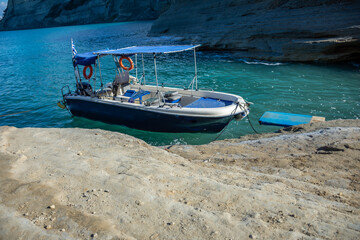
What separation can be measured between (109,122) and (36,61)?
1001 inches

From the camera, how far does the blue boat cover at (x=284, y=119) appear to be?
11.4 m

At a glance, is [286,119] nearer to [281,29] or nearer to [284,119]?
[284,119]

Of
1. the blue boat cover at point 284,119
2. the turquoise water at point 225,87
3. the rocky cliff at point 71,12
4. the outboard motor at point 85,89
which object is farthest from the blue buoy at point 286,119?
the rocky cliff at point 71,12

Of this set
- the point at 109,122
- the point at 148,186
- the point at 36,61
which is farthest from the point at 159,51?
the point at 36,61

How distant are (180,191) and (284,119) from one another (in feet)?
26.6

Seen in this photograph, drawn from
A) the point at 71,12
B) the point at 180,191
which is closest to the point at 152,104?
the point at 180,191

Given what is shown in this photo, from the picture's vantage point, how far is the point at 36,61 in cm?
3369

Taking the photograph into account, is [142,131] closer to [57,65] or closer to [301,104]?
[301,104]

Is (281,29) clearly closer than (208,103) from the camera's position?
No

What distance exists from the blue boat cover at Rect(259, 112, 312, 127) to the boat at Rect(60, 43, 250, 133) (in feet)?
4.16

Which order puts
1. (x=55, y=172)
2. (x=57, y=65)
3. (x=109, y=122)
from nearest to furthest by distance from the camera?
(x=55, y=172) → (x=109, y=122) → (x=57, y=65)

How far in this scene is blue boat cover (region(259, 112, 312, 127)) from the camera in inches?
449

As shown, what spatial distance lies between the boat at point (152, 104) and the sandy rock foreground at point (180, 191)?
276 centimetres

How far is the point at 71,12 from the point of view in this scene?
112m
